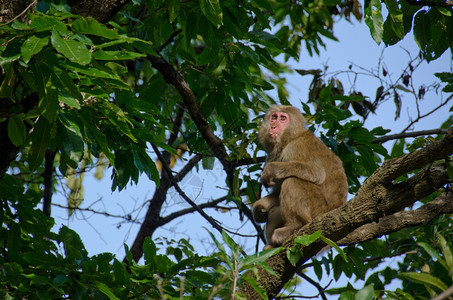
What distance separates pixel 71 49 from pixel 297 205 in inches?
136

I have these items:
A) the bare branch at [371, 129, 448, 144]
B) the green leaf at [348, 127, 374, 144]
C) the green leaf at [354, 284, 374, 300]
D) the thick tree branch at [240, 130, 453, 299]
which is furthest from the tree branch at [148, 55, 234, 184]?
the green leaf at [354, 284, 374, 300]

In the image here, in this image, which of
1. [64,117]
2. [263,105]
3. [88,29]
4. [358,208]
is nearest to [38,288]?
[64,117]

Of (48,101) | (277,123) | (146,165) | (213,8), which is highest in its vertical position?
(277,123)

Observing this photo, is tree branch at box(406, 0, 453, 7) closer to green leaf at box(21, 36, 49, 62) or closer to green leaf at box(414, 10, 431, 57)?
green leaf at box(414, 10, 431, 57)

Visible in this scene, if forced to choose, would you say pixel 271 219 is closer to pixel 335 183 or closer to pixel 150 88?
pixel 335 183

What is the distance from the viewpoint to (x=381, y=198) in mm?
4570

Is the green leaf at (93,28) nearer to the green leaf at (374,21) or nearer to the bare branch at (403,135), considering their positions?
the green leaf at (374,21)

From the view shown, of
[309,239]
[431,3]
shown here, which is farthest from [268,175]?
[431,3]

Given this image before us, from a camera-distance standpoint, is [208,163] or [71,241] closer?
[71,241]

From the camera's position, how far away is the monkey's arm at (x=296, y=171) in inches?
256

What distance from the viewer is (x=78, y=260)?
4.71 metres

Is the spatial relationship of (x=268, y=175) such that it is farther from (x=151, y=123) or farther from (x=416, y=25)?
(x=416, y=25)

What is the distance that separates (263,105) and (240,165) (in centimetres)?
109

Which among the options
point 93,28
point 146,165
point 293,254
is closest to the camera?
point 93,28
